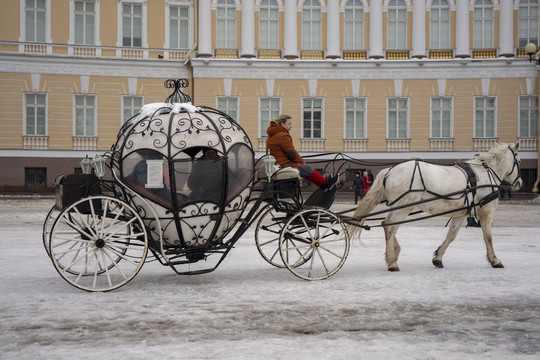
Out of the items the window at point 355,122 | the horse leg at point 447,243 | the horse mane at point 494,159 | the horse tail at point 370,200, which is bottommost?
the horse leg at point 447,243

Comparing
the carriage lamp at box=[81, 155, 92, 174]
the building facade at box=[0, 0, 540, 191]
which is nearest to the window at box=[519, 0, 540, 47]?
the building facade at box=[0, 0, 540, 191]

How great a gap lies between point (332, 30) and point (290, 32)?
210 centimetres

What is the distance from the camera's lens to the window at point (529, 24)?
32.6 m

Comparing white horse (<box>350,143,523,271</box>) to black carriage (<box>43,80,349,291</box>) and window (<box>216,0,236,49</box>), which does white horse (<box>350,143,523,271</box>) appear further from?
window (<box>216,0,236,49</box>)

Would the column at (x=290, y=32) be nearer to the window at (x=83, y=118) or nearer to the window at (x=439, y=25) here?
the window at (x=439, y=25)

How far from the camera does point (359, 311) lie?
6.25 metres

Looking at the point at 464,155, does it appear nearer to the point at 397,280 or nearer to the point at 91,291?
the point at 397,280

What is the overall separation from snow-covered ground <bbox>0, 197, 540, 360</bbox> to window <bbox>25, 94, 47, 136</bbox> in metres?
23.1

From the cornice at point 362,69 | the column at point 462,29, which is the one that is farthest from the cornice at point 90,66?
the column at point 462,29

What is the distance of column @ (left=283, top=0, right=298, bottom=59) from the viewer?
32594 millimetres

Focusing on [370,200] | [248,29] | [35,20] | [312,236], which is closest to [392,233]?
[370,200]

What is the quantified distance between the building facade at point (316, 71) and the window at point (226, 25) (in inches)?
2.0

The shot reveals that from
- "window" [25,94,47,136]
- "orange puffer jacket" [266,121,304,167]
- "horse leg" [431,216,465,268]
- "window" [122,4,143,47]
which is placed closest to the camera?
"orange puffer jacket" [266,121,304,167]

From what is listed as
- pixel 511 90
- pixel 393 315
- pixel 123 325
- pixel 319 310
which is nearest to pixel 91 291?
pixel 123 325
